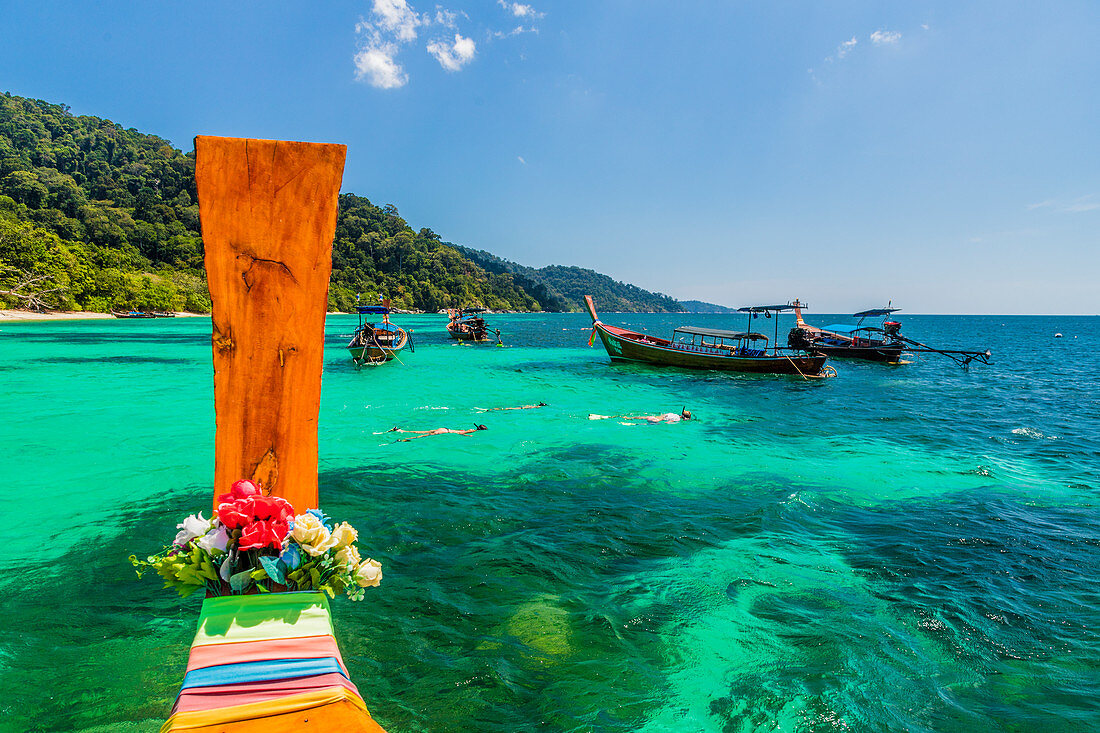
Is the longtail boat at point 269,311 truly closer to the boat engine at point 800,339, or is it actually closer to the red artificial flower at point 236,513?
the red artificial flower at point 236,513

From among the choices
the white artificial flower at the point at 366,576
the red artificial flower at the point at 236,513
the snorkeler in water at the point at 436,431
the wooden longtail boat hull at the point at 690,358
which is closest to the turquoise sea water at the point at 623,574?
the snorkeler in water at the point at 436,431

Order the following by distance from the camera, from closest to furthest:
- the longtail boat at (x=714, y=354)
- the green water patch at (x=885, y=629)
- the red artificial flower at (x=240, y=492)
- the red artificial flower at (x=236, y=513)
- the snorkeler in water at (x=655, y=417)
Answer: the red artificial flower at (x=236, y=513), the red artificial flower at (x=240, y=492), the green water patch at (x=885, y=629), the snorkeler in water at (x=655, y=417), the longtail boat at (x=714, y=354)

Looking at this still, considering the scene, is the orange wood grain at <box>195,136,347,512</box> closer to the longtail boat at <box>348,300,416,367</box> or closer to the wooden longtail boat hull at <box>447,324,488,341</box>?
the longtail boat at <box>348,300,416,367</box>

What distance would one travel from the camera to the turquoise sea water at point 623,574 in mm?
4203

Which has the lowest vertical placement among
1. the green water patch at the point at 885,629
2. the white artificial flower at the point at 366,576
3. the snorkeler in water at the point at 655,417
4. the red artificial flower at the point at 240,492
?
the green water patch at the point at 885,629

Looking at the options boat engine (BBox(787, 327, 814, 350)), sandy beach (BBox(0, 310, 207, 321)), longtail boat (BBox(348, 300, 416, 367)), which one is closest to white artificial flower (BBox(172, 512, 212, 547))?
longtail boat (BBox(348, 300, 416, 367))

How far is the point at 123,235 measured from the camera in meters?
84.9

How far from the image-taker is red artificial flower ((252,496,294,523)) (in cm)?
240

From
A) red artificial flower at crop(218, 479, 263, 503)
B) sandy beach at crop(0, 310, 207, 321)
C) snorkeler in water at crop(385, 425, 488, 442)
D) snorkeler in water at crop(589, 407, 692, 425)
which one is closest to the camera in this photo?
red artificial flower at crop(218, 479, 263, 503)

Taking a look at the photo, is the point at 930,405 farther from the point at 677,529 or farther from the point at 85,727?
the point at 85,727

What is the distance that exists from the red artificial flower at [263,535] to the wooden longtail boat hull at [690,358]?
31095 millimetres

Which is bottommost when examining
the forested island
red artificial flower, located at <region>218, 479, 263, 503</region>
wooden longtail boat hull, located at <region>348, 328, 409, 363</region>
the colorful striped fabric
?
wooden longtail boat hull, located at <region>348, 328, 409, 363</region>

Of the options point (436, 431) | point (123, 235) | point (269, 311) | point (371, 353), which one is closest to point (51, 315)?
point (123, 235)

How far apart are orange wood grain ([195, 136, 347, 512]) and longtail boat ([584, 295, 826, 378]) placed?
90.3 ft
